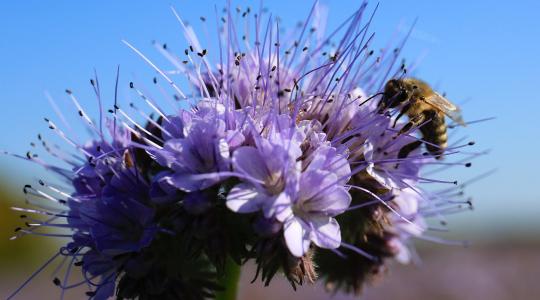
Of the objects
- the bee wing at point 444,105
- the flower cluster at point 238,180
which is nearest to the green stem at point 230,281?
the flower cluster at point 238,180

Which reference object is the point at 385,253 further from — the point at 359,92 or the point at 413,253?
the point at 359,92

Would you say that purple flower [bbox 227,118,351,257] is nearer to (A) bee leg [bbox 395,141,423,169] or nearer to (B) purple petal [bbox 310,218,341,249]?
(B) purple petal [bbox 310,218,341,249]

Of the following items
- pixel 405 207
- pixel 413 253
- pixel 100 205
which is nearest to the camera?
pixel 100 205

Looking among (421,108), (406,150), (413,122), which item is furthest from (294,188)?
(421,108)

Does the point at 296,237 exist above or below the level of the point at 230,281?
above

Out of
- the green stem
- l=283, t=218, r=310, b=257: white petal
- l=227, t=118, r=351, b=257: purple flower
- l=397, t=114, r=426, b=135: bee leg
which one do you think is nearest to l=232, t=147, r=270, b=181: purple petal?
l=227, t=118, r=351, b=257: purple flower

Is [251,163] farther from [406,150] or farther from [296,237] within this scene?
[406,150]

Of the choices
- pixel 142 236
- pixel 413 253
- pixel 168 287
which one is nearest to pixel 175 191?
pixel 142 236

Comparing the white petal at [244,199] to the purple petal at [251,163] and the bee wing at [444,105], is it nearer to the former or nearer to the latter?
the purple petal at [251,163]
